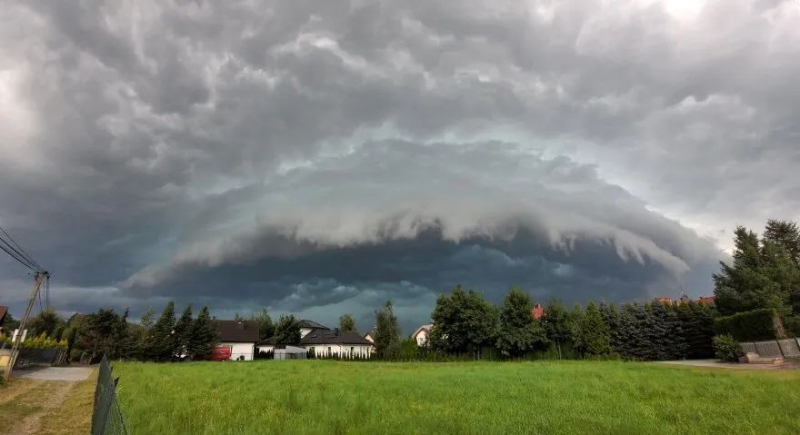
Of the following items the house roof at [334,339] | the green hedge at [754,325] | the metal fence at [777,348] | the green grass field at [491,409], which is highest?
the house roof at [334,339]

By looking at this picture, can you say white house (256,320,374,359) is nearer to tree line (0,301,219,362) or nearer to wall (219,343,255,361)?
wall (219,343,255,361)

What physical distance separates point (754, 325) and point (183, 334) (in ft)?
222

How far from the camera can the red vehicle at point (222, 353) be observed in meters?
68.6

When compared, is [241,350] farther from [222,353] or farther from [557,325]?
[557,325]

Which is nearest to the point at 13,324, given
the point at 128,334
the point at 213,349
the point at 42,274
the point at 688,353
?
the point at 128,334

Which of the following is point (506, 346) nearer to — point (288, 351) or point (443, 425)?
point (288, 351)

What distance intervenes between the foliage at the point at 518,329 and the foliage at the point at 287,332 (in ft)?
174

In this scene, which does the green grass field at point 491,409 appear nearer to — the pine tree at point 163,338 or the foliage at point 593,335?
the foliage at point 593,335

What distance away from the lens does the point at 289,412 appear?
488 inches

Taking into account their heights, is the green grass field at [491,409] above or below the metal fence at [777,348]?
below

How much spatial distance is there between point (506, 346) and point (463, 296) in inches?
385

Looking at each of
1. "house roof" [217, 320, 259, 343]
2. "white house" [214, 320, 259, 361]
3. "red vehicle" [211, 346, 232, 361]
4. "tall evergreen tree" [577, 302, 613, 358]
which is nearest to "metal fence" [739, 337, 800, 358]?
"tall evergreen tree" [577, 302, 613, 358]

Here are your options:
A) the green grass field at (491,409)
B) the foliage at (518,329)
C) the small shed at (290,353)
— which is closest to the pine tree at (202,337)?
the small shed at (290,353)

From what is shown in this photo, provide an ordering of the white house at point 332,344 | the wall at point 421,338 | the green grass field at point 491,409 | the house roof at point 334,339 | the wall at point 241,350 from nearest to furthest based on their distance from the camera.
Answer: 1. the green grass field at point 491,409
2. the wall at point 241,350
3. the white house at point 332,344
4. the wall at point 421,338
5. the house roof at point 334,339
